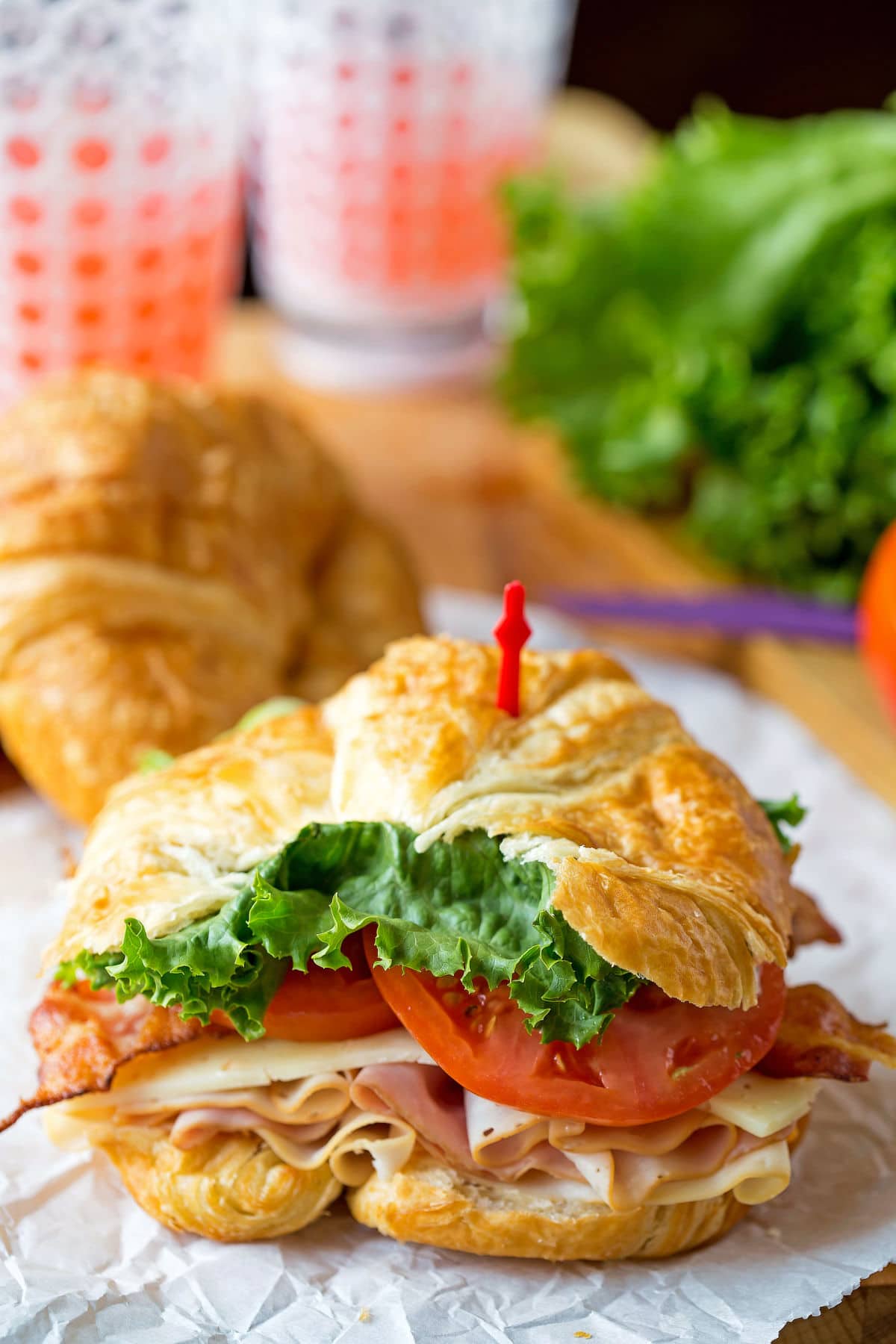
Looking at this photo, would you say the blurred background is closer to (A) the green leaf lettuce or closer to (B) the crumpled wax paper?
(B) the crumpled wax paper

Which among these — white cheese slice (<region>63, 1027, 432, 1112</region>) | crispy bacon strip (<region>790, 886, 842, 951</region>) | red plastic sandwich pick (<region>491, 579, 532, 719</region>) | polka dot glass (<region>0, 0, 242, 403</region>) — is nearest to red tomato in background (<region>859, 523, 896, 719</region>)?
crispy bacon strip (<region>790, 886, 842, 951</region>)

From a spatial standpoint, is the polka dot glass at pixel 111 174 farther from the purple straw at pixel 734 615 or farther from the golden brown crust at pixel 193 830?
the golden brown crust at pixel 193 830

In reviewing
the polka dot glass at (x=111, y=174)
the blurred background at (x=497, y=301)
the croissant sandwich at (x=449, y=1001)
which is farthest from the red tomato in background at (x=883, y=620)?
the polka dot glass at (x=111, y=174)

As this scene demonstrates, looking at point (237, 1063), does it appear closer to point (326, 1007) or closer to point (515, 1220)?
point (326, 1007)

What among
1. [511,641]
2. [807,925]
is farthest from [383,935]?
[807,925]

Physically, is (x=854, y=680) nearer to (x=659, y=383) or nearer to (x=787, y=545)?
(x=787, y=545)

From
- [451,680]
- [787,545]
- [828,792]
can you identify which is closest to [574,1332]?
[451,680]
